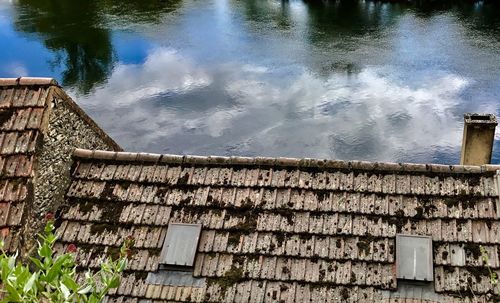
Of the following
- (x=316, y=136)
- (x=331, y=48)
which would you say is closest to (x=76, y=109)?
(x=316, y=136)

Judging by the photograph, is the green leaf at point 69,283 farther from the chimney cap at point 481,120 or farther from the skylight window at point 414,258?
the chimney cap at point 481,120

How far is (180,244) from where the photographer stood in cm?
723

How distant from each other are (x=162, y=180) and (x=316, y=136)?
43.5 feet

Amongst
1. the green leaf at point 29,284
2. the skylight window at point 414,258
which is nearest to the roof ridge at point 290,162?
the skylight window at point 414,258

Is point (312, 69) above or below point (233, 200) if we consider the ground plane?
below

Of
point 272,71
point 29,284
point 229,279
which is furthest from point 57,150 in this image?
point 272,71

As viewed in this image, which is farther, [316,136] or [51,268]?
[316,136]

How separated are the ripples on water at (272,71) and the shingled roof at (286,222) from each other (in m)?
11.8

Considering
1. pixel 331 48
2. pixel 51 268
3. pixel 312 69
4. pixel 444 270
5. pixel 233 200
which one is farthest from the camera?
pixel 331 48

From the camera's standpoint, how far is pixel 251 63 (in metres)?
27.3

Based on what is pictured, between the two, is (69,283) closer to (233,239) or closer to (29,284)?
(29,284)

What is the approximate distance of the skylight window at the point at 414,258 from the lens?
681 centimetres

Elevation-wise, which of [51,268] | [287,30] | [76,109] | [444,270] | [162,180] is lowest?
[287,30]

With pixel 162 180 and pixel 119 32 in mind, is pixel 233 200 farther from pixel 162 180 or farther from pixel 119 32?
pixel 119 32
